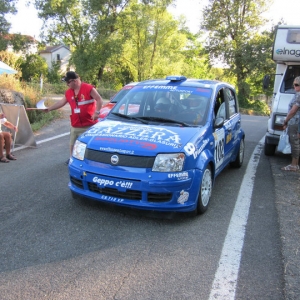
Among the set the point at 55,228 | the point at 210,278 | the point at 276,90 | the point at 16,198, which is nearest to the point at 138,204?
the point at 55,228

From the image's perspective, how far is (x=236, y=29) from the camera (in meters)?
38.4

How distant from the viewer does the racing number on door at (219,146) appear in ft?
16.9

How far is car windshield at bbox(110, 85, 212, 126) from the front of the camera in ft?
16.6

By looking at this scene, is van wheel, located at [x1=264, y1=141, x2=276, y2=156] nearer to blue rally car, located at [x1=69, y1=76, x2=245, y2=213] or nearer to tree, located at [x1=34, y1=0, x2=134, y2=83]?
blue rally car, located at [x1=69, y1=76, x2=245, y2=213]

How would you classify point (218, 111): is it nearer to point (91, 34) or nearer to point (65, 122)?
point (65, 122)

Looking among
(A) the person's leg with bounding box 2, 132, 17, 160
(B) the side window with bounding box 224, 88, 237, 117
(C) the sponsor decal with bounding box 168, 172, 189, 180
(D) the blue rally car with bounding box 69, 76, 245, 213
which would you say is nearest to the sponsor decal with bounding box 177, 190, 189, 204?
(D) the blue rally car with bounding box 69, 76, 245, 213

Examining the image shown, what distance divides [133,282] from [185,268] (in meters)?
0.55

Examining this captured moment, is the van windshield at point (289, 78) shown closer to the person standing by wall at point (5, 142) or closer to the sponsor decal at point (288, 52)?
the sponsor decal at point (288, 52)

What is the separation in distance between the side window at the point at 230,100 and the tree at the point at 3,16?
110 ft

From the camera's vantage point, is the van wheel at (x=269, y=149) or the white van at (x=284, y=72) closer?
the white van at (x=284, y=72)

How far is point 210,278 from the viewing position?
3.13 m

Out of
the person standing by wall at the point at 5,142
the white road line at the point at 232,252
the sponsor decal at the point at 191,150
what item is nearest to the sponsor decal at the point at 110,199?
the sponsor decal at the point at 191,150

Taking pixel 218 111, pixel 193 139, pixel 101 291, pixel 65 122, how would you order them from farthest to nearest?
pixel 65 122 → pixel 218 111 → pixel 193 139 → pixel 101 291

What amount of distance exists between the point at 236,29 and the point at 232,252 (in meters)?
38.7
